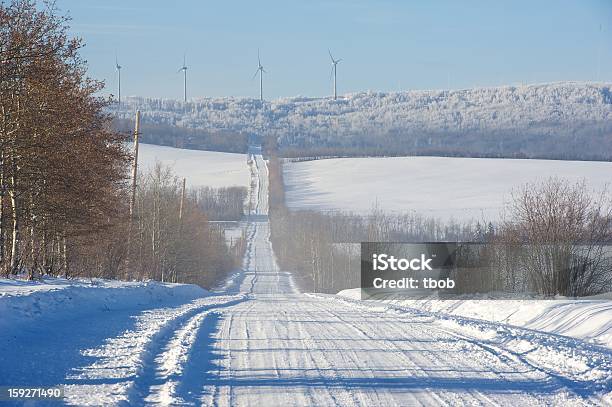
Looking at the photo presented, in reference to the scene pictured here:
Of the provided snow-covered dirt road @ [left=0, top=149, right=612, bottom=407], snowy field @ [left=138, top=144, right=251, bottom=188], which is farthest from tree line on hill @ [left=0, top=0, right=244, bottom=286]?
snowy field @ [left=138, top=144, right=251, bottom=188]

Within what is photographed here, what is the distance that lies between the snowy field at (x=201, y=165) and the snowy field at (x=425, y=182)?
44.7 ft

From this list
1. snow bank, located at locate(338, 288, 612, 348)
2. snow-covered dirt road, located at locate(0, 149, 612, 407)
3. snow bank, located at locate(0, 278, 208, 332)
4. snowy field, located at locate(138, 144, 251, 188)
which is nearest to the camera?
snow-covered dirt road, located at locate(0, 149, 612, 407)

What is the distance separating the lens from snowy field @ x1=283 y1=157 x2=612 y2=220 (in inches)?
4454

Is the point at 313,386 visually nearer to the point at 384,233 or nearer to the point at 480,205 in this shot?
the point at 384,233

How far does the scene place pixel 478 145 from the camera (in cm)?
19525

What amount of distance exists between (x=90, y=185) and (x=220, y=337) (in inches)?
506

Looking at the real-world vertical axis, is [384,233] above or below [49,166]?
below

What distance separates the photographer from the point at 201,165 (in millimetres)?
181125

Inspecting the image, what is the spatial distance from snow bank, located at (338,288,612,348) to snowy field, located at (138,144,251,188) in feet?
444

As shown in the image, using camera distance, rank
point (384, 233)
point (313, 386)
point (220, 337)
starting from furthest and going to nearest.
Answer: point (384, 233) → point (220, 337) → point (313, 386)

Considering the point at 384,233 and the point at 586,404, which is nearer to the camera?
the point at 586,404

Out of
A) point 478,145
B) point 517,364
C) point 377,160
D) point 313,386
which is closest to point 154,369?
point 313,386

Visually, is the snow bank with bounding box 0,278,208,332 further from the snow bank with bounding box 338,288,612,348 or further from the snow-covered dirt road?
the snow bank with bounding box 338,288,612,348

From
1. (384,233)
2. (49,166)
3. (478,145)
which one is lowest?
(384,233)
